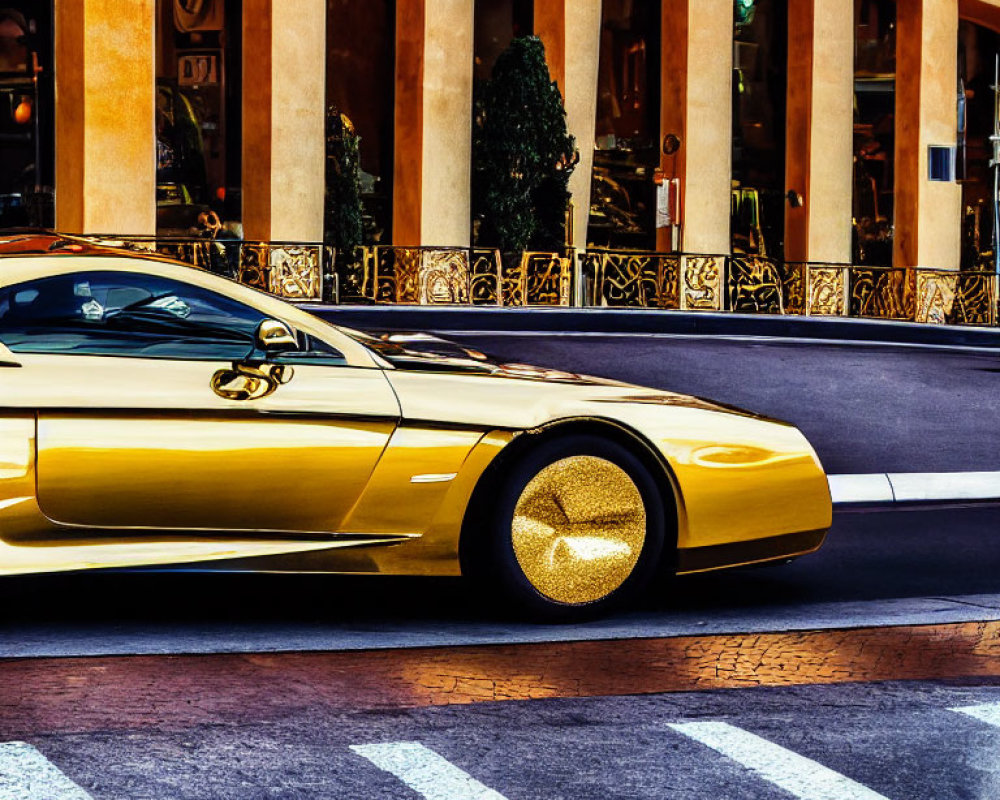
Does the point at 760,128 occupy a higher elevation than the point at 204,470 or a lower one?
higher

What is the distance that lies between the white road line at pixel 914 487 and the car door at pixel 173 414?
5152mm

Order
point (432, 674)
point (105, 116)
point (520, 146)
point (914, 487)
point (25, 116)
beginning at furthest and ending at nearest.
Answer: point (25, 116) → point (520, 146) → point (105, 116) → point (914, 487) → point (432, 674)

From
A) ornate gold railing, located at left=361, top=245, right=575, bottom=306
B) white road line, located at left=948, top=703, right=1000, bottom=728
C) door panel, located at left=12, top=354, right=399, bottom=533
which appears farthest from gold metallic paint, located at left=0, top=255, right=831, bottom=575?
ornate gold railing, located at left=361, top=245, right=575, bottom=306

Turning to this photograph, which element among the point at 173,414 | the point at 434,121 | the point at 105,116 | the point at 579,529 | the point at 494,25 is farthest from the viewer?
the point at 494,25

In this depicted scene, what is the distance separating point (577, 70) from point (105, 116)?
7964 millimetres

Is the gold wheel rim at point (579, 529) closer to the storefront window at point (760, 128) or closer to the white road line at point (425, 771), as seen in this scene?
the white road line at point (425, 771)

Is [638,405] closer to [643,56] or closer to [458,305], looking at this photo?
[458,305]

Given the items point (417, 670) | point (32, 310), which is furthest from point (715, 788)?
point (32, 310)

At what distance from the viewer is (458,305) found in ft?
80.1

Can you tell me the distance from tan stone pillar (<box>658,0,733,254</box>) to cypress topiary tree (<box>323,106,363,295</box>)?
6604 mm

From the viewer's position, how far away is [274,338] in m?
6.11

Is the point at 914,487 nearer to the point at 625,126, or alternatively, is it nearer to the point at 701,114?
the point at 701,114

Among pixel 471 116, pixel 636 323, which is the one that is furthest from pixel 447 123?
pixel 636 323

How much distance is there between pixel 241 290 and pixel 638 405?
5.13ft
